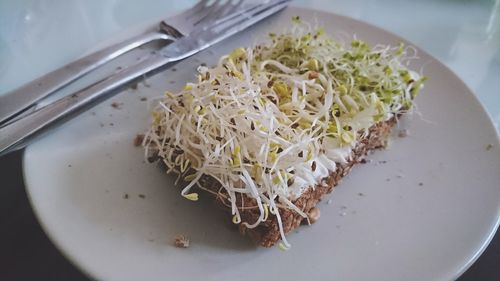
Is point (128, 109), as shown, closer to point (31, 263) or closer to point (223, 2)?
point (31, 263)

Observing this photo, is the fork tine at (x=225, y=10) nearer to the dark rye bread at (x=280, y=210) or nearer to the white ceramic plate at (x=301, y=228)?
the white ceramic plate at (x=301, y=228)

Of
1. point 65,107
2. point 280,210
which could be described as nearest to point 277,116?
point 280,210

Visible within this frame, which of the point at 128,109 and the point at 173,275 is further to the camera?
the point at 128,109

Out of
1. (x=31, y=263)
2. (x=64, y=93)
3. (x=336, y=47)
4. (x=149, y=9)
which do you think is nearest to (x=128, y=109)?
(x=64, y=93)

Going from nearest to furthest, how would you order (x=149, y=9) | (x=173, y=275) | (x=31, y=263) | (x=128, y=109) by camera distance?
(x=173, y=275) < (x=31, y=263) < (x=128, y=109) < (x=149, y=9)

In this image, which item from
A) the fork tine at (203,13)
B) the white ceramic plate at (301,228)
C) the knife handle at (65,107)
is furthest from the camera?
the fork tine at (203,13)

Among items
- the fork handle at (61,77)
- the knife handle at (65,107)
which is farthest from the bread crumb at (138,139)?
the fork handle at (61,77)

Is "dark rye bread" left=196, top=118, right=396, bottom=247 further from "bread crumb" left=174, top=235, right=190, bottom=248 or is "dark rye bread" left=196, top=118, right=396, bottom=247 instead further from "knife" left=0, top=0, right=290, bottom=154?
"knife" left=0, top=0, right=290, bottom=154
